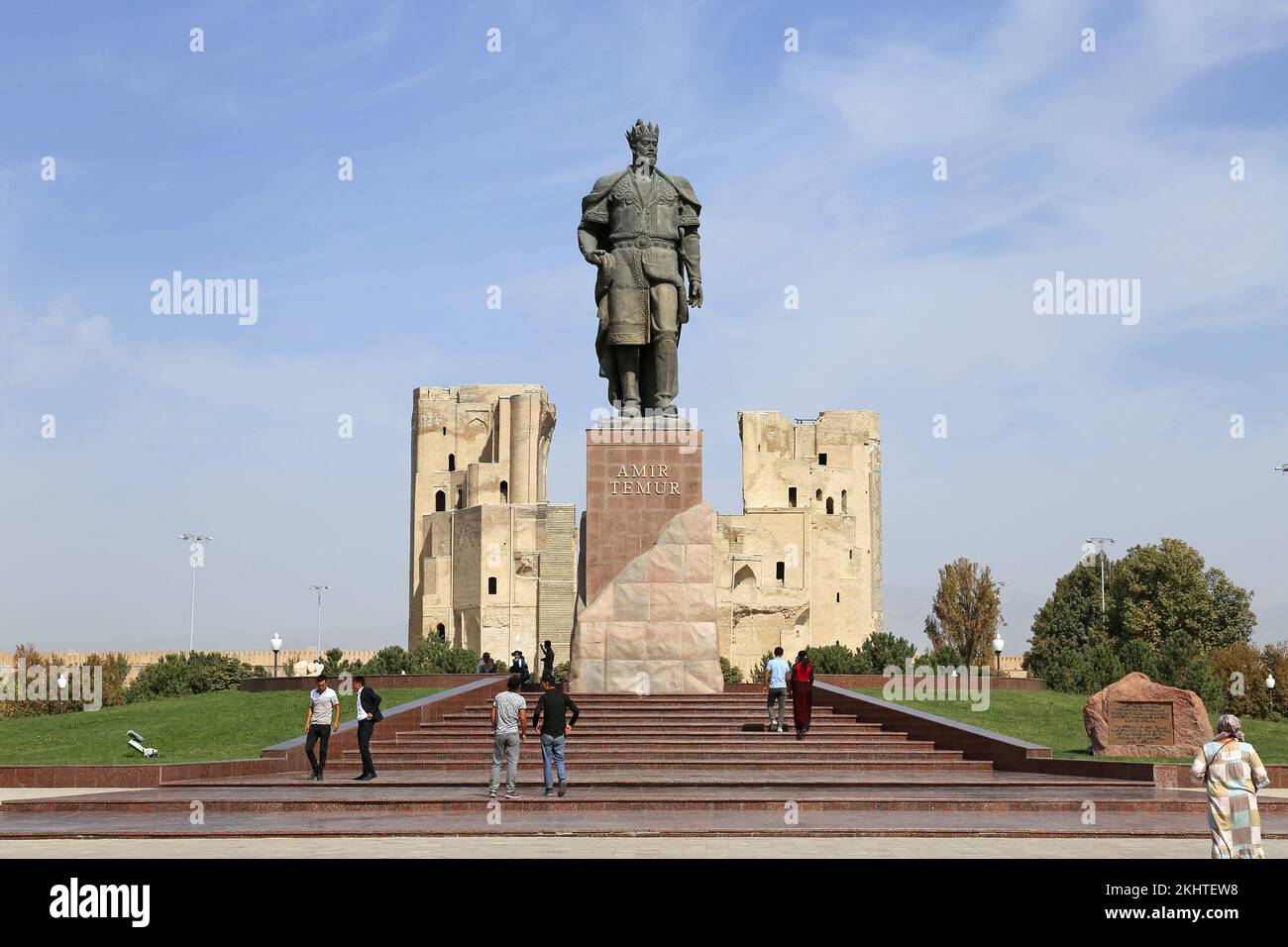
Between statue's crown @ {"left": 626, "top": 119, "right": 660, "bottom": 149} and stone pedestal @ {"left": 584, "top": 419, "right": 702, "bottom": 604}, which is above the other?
statue's crown @ {"left": 626, "top": 119, "right": 660, "bottom": 149}

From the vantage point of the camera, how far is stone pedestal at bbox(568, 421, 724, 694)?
19516 millimetres

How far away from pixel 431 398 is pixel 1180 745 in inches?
2810

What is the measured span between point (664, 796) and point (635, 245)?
10086 millimetres

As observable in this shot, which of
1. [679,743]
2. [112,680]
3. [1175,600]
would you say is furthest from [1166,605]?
[679,743]

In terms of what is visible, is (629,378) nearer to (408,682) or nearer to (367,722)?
(367,722)

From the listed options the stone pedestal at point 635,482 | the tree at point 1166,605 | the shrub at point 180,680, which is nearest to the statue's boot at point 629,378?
the stone pedestal at point 635,482

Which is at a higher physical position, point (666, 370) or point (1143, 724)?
point (666, 370)

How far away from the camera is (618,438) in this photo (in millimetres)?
20438

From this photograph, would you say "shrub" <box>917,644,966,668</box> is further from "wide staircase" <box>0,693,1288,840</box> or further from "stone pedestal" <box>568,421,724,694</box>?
"wide staircase" <box>0,693,1288,840</box>

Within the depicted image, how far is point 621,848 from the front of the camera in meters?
10.1

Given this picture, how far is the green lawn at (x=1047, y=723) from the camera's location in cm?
1805

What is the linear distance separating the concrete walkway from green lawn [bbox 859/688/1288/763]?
5483 mm

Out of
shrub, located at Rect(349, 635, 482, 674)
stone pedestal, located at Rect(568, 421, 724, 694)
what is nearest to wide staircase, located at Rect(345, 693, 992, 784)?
stone pedestal, located at Rect(568, 421, 724, 694)

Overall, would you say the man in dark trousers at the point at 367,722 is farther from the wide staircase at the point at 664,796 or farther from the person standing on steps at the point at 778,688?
the person standing on steps at the point at 778,688
